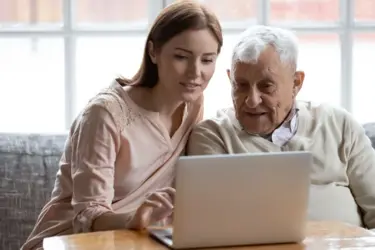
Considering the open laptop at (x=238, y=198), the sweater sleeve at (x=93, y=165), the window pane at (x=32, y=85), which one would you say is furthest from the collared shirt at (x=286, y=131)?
the window pane at (x=32, y=85)

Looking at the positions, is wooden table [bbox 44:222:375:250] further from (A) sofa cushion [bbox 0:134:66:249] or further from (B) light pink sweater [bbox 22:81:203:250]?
(A) sofa cushion [bbox 0:134:66:249]

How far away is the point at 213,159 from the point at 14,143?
1.20 meters

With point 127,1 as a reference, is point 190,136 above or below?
below

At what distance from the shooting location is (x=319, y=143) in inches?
101

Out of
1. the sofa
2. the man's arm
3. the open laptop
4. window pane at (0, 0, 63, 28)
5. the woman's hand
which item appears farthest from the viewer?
window pane at (0, 0, 63, 28)

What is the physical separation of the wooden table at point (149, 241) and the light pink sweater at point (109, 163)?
0.22 m

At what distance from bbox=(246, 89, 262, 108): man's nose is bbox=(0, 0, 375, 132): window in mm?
753

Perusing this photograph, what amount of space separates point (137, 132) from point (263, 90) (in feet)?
1.23

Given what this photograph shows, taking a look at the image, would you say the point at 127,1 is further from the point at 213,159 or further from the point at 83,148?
the point at 213,159

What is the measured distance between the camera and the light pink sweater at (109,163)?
2.28 m

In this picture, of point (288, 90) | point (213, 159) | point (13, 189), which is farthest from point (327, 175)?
point (13, 189)

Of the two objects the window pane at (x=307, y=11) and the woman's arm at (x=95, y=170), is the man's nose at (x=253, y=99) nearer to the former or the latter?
the woman's arm at (x=95, y=170)

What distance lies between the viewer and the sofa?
2.80 m

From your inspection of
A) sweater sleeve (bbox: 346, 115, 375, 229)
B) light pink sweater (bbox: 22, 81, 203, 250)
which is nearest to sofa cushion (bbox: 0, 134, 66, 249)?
light pink sweater (bbox: 22, 81, 203, 250)
